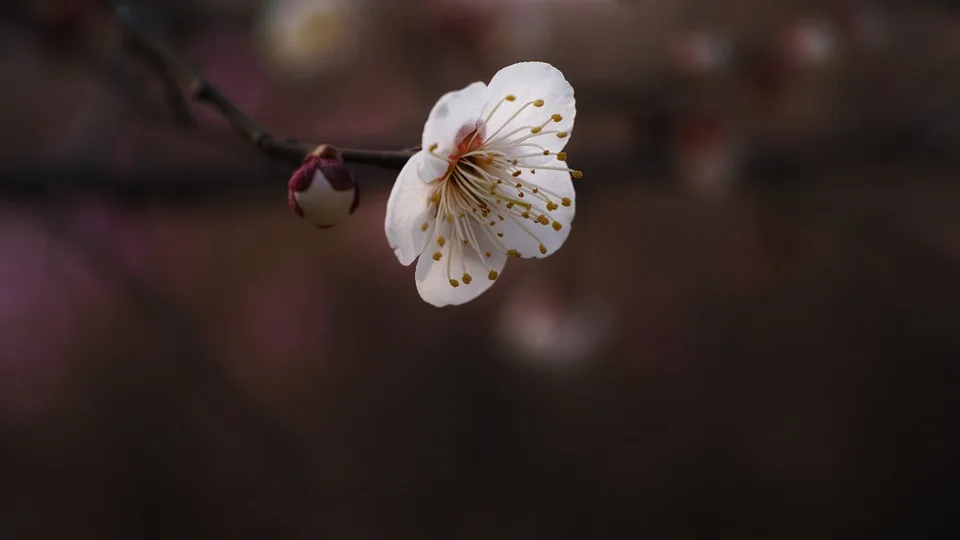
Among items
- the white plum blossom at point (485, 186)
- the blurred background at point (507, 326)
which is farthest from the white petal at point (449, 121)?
the blurred background at point (507, 326)

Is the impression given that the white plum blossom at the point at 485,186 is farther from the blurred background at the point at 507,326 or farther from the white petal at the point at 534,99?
the blurred background at the point at 507,326

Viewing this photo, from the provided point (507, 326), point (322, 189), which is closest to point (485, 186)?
point (322, 189)

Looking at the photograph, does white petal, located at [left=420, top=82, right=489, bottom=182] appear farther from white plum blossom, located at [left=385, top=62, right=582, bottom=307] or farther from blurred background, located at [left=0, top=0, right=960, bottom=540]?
blurred background, located at [left=0, top=0, right=960, bottom=540]

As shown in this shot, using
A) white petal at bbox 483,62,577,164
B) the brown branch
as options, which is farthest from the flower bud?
white petal at bbox 483,62,577,164

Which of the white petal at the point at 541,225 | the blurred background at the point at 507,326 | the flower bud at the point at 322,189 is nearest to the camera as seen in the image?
the flower bud at the point at 322,189

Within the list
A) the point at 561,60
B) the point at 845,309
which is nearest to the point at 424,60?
the point at 561,60

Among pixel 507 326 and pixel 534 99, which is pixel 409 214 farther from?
pixel 507 326
